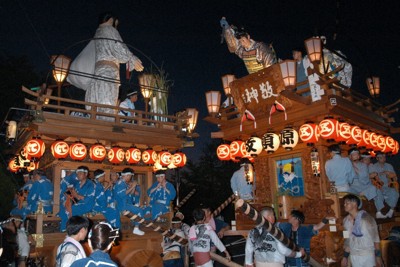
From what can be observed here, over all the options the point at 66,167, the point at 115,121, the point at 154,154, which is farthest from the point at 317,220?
the point at 66,167

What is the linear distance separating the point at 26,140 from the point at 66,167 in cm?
163

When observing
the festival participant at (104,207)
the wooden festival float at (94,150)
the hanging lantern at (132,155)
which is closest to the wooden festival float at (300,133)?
the wooden festival float at (94,150)

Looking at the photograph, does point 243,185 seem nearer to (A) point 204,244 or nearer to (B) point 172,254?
(B) point 172,254

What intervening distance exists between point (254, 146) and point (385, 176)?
5.04m

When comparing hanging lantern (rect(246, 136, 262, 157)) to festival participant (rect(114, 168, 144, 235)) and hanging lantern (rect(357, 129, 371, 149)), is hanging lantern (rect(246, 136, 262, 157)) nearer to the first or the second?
hanging lantern (rect(357, 129, 371, 149))

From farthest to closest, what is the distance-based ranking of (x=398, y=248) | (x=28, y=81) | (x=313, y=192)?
(x=28, y=81), (x=313, y=192), (x=398, y=248)

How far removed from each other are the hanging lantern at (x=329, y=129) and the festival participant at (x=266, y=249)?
5.34 meters

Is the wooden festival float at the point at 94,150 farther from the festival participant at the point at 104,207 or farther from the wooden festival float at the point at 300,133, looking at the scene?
the wooden festival float at the point at 300,133

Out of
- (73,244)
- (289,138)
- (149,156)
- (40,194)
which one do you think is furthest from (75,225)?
(149,156)

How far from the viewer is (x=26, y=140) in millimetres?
12297

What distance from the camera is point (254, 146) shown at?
12281 millimetres

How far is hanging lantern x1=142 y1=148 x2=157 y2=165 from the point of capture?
44.5ft

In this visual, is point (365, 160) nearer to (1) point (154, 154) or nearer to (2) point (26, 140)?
(1) point (154, 154)

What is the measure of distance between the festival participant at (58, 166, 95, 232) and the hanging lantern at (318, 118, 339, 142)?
23.4 ft
